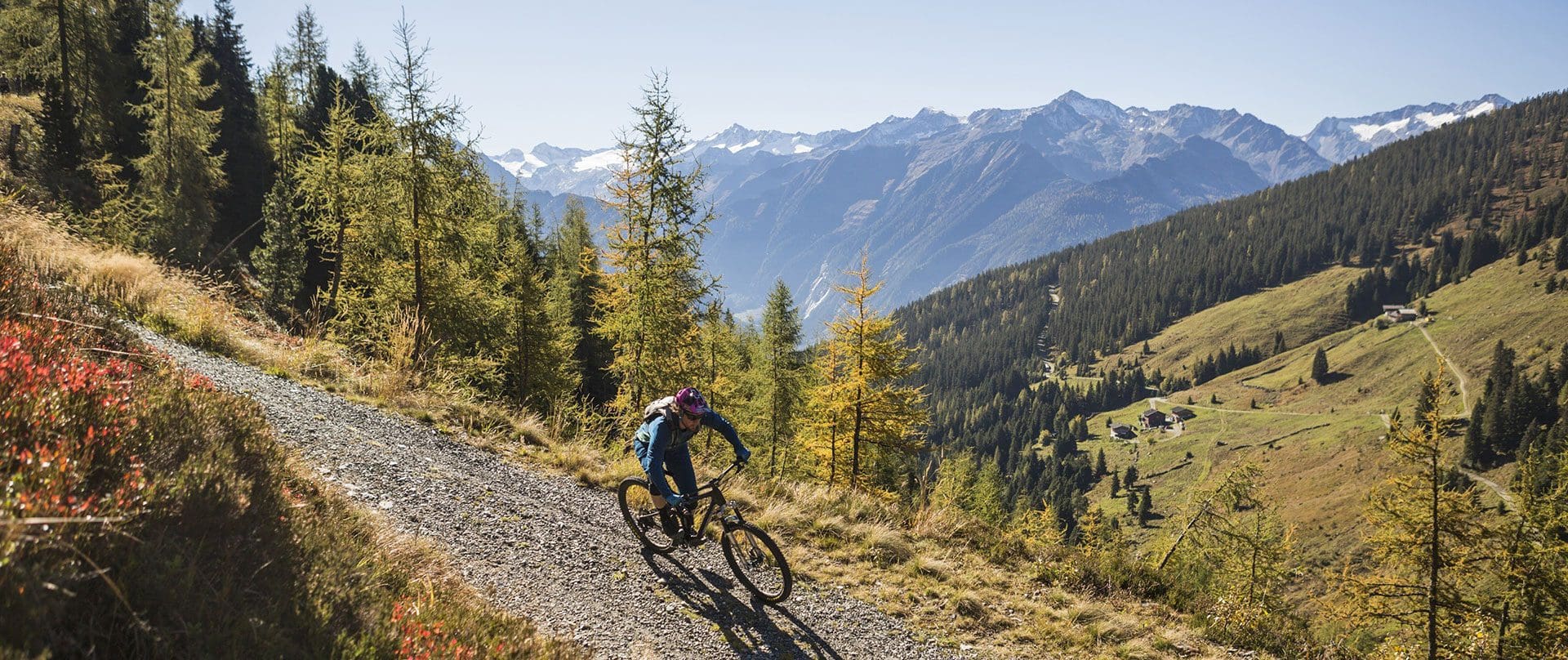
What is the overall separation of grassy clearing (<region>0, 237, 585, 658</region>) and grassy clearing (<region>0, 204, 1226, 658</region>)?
4.48m

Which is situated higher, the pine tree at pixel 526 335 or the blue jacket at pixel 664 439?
the pine tree at pixel 526 335

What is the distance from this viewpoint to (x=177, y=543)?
3.28 metres

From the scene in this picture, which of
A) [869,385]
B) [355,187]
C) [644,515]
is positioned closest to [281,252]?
[355,187]

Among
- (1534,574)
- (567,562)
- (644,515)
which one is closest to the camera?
(567,562)

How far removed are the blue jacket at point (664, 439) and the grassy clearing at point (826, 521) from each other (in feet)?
7.21

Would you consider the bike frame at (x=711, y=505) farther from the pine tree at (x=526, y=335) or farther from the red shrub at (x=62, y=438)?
the pine tree at (x=526, y=335)

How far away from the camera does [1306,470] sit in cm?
13438

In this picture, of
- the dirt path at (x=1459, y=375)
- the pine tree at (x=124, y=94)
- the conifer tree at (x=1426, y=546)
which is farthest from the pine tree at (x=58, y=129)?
the dirt path at (x=1459, y=375)

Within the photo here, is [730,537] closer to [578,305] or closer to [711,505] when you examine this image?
[711,505]

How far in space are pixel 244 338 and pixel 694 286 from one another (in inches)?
483

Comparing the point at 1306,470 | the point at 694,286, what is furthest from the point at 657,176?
the point at 1306,470

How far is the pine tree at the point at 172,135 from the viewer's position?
94.7ft

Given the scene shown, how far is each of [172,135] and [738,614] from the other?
37881 mm

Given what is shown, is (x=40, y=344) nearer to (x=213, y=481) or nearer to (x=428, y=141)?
(x=213, y=481)
